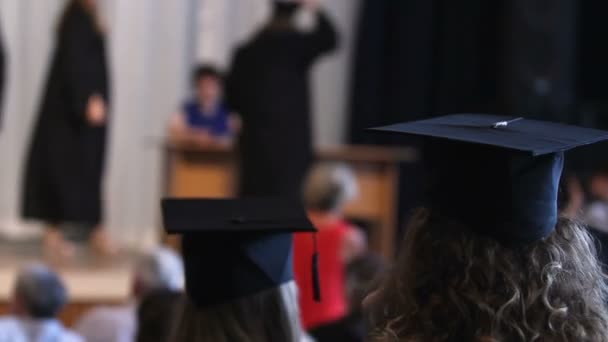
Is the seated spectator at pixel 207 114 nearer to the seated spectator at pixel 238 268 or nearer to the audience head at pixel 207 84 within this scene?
the audience head at pixel 207 84

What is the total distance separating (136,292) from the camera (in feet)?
9.86

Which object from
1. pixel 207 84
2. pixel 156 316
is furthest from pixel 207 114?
pixel 156 316

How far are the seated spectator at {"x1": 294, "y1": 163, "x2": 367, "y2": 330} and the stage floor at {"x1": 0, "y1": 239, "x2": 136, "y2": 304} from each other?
4.35 feet

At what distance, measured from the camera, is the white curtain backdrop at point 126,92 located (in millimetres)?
7621

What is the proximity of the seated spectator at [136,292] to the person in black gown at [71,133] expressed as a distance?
295cm

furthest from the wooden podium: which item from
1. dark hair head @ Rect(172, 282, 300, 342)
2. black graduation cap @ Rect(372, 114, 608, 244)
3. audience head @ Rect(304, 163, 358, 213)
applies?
black graduation cap @ Rect(372, 114, 608, 244)

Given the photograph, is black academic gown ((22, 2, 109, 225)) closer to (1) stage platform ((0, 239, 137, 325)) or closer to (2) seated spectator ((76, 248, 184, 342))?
(1) stage platform ((0, 239, 137, 325))

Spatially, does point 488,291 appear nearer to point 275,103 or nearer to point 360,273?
point 360,273

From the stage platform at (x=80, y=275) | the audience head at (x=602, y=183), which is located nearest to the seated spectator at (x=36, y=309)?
the stage platform at (x=80, y=275)

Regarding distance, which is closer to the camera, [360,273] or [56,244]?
[360,273]

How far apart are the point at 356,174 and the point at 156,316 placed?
3841 millimetres

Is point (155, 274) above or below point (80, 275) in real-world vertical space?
above

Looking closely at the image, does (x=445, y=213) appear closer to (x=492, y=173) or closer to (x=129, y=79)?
(x=492, y=173)

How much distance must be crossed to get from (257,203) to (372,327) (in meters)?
0.66
